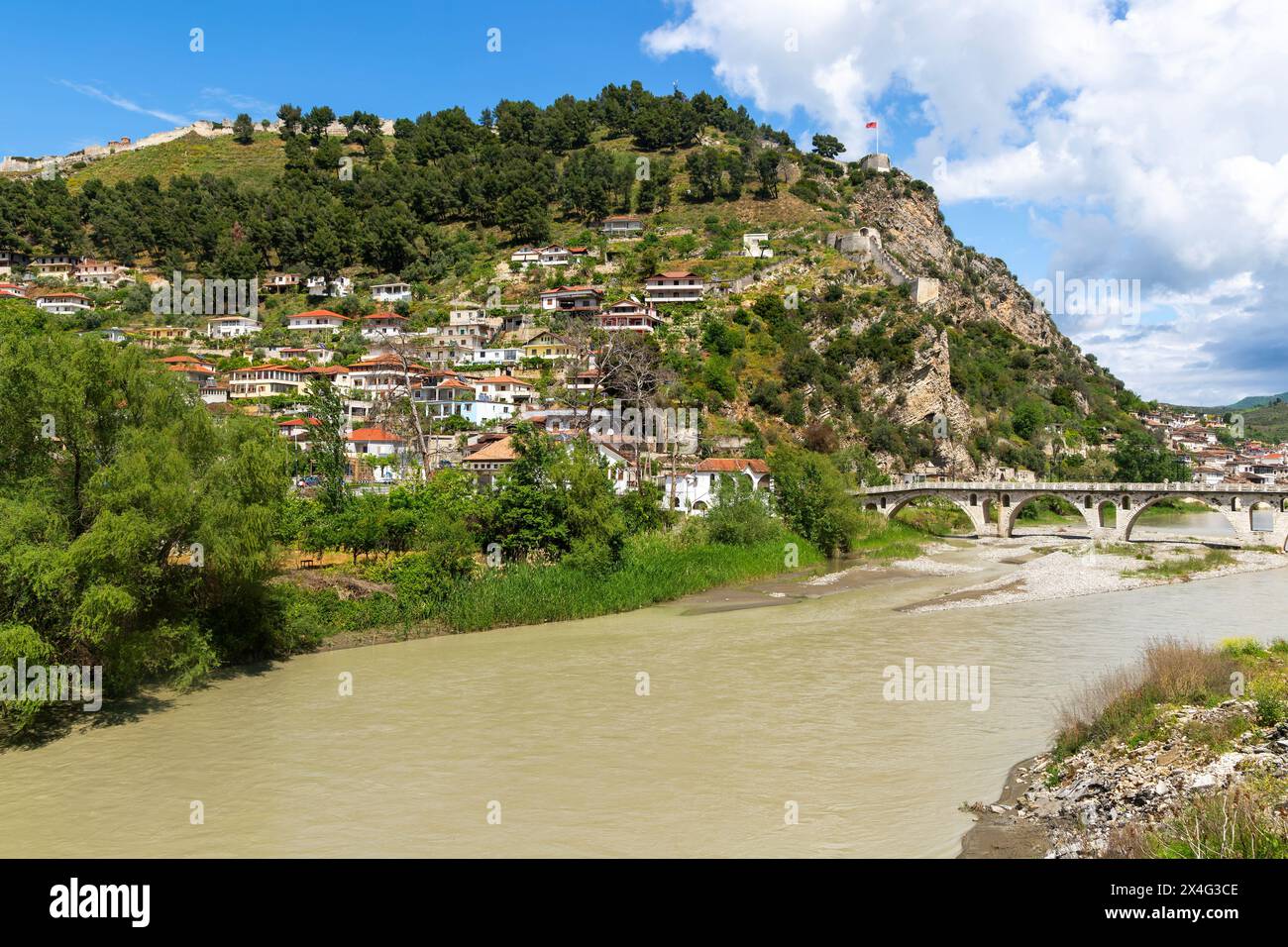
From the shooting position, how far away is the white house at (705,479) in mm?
51188

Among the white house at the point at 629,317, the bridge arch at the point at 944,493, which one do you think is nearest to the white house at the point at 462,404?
the white house at the point at 629,317

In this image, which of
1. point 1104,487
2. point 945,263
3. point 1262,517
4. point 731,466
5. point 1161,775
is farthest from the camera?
point 945,263

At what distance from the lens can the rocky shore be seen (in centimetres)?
988

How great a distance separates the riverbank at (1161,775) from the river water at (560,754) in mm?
971

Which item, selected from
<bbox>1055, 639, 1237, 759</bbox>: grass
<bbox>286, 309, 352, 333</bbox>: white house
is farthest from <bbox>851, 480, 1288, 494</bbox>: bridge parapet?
<bbox>286, 309, 352, 333</bbox>: white house

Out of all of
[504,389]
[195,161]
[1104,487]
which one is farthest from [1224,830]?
[195,161]

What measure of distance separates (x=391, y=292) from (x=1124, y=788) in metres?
96.3

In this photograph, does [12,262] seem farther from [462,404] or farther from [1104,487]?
[1104,487]

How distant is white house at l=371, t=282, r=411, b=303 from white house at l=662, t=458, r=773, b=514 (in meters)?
54.4

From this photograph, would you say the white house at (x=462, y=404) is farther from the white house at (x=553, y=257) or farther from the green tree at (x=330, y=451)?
the white house at (x=553, y=257)

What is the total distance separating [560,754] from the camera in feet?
52.2

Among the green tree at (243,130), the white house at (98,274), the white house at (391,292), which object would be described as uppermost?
the green tree at (243,130)
